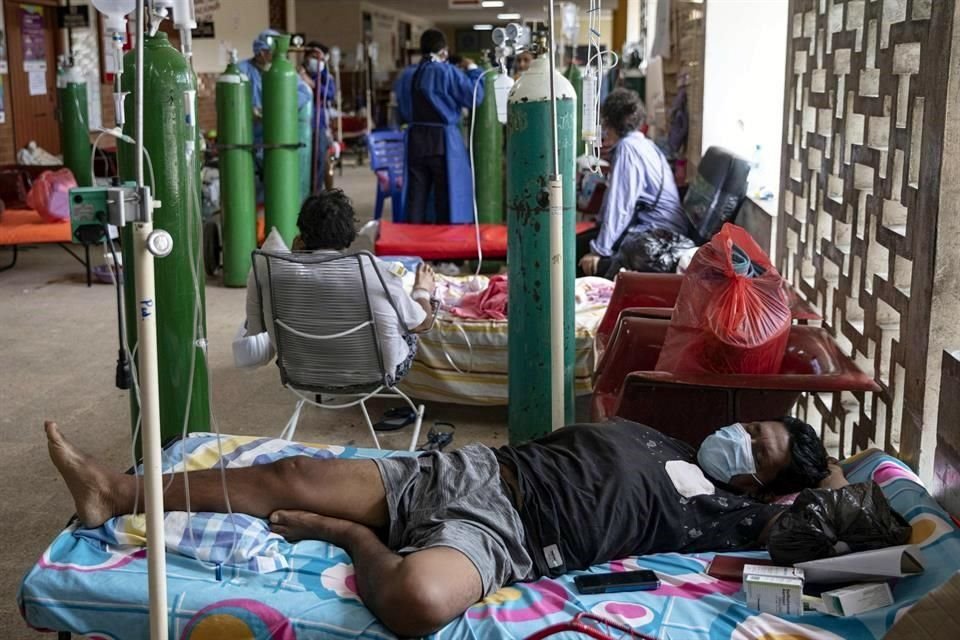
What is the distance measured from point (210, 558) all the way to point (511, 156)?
146cm

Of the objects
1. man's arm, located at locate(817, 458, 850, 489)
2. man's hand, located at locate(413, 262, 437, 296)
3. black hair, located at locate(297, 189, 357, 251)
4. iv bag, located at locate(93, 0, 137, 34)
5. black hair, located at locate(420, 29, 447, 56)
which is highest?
black hair, located at locate(420, 29, 447, 56)

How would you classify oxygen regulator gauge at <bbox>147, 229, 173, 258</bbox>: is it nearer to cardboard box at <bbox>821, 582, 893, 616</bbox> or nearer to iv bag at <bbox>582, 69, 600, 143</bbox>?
cardboard box at <bbox>821, 582, 893, 616</bbox>

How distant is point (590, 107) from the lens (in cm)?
329

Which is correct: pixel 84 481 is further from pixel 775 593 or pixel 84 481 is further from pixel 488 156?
pixel 488 156

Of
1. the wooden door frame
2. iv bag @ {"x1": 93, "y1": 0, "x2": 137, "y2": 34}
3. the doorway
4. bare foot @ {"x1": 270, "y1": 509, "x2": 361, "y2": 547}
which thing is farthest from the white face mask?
the doorway

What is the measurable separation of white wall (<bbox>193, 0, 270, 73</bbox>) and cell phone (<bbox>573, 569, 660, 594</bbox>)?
33.1 ft

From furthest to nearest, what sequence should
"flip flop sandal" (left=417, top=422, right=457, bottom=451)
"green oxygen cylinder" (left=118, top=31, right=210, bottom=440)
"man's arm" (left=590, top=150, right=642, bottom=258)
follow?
1. "man's arm" (left=590, top=150, right=642, bottom=258)
2. "flip flop sandal" (left=417, top=422, right=457, bottom=451)
3. "green oxygen cylinder" (left=118, top=31, right=210, bottom=440)

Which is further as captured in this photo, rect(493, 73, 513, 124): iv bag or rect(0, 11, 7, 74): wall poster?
rect(0, 11, 7, 74): wall poster

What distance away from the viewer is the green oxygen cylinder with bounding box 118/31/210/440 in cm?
315

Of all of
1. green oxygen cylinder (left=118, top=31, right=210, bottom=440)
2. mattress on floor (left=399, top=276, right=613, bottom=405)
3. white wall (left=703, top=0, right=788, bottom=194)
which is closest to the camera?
green oxygen cylinder (left=118, top=31, right=210, bottom=440)

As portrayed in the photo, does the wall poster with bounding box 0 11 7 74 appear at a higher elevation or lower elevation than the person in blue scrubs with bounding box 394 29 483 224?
higher

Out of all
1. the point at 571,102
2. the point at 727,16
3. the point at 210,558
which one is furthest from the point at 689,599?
the point at 727,16

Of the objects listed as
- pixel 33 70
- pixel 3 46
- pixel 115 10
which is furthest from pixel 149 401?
pixel 33 70

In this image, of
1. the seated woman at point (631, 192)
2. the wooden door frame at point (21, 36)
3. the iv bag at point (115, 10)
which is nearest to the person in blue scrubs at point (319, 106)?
the wooden door frame at point (21, 36)
